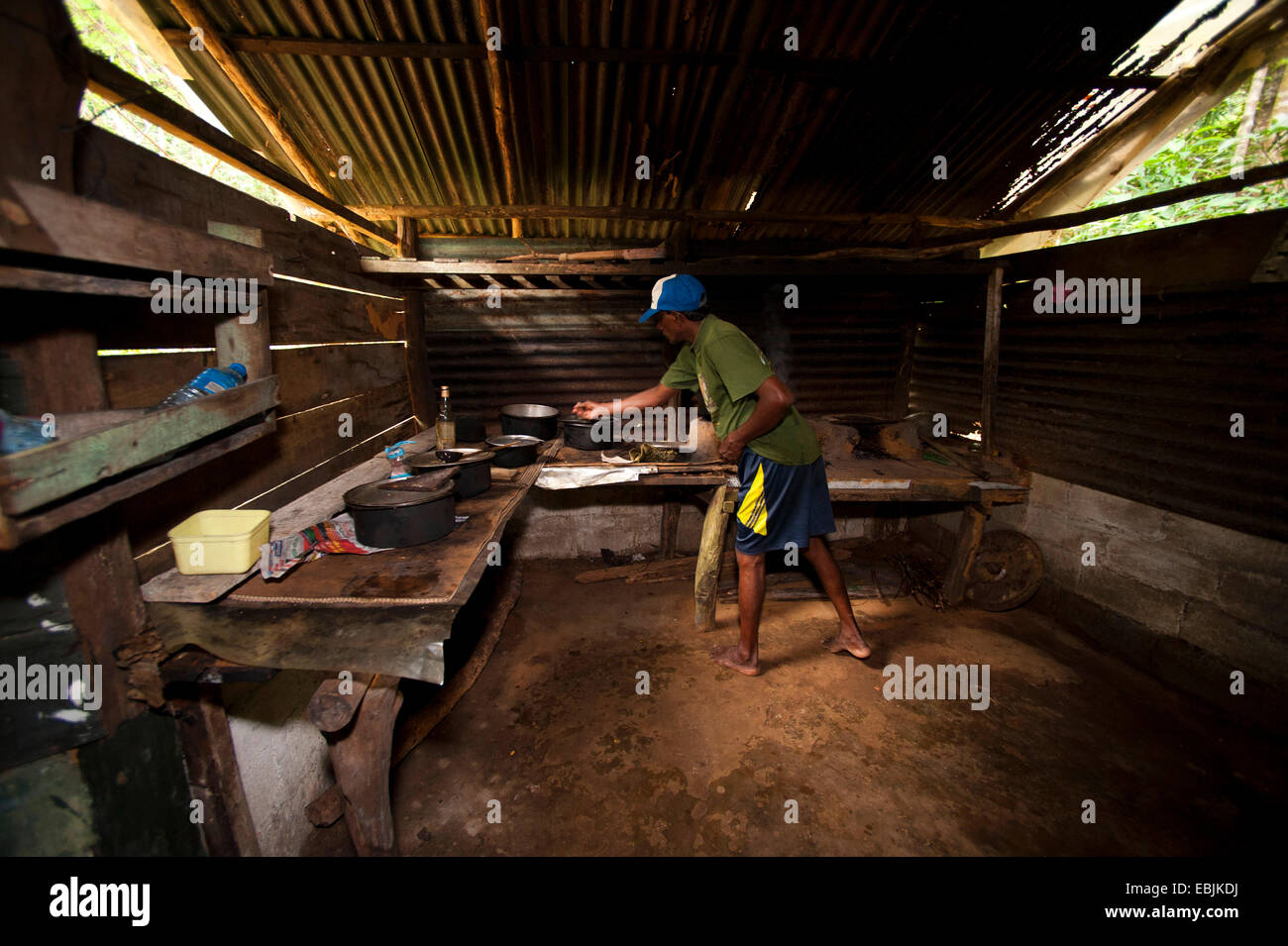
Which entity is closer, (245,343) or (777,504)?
(245,343)

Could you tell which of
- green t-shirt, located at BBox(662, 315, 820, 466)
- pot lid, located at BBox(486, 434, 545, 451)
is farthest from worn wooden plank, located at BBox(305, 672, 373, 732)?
green t-shirt, located at BBox(662, 315, 820, 466)

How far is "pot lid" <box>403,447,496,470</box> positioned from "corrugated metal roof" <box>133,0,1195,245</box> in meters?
2.81

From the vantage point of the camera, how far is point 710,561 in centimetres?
486

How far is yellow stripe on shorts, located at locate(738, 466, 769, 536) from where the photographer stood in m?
3.95

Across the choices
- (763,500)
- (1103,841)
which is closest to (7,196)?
(763,500)

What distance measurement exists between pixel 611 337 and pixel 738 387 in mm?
2949

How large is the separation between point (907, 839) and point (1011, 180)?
6.38m

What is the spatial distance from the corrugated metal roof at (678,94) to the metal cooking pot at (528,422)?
219cm

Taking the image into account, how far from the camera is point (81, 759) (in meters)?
1.82

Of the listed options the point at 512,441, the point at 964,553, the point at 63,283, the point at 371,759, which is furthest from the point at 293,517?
the point at 964,553

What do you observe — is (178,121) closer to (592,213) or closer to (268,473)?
(268,473)

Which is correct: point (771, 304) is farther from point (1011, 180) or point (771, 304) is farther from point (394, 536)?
point (394, 536)

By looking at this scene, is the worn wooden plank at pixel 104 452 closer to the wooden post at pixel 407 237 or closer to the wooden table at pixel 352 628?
the wooden table at pixel 352 628

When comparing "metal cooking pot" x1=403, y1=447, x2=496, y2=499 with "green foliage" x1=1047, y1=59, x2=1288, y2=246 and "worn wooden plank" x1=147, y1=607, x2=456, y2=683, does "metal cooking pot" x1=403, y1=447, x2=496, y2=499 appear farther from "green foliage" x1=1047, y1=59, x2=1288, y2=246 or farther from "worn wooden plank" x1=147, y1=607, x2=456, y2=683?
"green foliage" x1=1047, y1=59, x2=1288, y2=246
